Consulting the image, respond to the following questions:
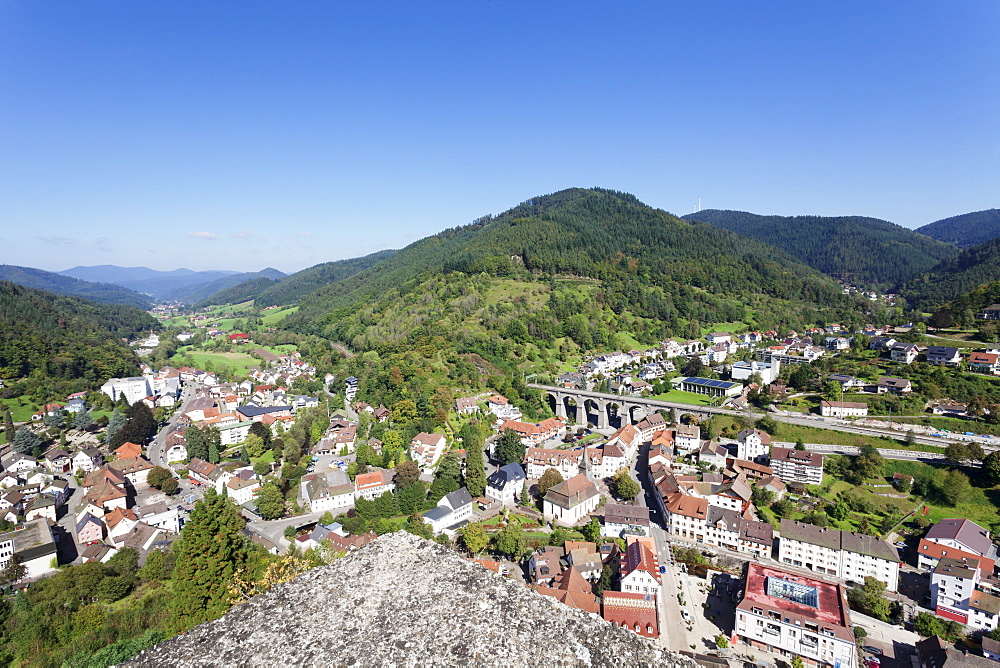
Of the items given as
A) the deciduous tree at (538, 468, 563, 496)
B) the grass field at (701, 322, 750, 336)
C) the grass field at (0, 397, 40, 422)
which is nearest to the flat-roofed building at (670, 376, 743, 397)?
the grass field at (701, 322, 750, 336)

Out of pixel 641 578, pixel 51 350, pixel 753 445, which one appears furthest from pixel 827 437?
pixel 51 350

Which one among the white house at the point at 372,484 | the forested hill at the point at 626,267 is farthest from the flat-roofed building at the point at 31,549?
the forested hill at the point at 626,267

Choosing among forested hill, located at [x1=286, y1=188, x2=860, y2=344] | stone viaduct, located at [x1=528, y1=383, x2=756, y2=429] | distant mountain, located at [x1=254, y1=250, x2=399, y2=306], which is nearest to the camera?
stone viaduct, located at [x1=528, y1=383, x2=756, y2=429]

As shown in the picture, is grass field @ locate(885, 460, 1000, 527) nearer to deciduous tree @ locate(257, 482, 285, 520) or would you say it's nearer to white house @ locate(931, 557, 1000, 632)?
white house @ locate(931, 557, 1000, 632)

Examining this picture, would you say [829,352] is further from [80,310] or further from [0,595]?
[80,310]

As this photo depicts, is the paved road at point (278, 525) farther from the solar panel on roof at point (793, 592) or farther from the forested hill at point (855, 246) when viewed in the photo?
the forested hill at point (855, 246)
